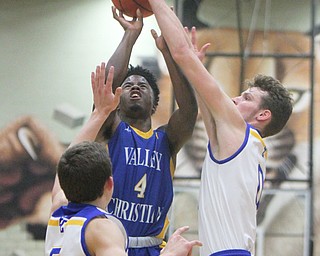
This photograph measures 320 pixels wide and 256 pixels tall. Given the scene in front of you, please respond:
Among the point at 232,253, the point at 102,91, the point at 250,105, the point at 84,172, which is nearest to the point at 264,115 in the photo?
the point at 250,105

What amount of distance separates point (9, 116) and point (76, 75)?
116 cm

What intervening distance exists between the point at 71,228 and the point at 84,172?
255mm

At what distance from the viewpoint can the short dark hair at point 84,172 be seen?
313 centimetres

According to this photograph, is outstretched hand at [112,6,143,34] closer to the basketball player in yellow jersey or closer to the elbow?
the elbow

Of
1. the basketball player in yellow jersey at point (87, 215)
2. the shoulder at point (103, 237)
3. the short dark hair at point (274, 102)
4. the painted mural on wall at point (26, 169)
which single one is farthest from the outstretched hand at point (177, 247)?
the painted mural on wall at point (26, 169)

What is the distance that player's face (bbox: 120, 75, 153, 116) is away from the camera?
15.5ft

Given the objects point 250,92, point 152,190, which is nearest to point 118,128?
point 152,190

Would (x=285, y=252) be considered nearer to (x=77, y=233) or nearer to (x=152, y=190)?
(x=152, y=190)

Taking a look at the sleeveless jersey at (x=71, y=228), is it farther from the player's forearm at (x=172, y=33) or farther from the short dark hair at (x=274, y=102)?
the short dark hair at (x=274, y=102)

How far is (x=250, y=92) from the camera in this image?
168 inches

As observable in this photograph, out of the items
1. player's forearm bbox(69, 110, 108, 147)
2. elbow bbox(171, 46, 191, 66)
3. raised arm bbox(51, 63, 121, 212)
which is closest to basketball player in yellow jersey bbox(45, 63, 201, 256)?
raised arm bbox(51, 63, 121, 212)

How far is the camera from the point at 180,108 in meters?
4.75

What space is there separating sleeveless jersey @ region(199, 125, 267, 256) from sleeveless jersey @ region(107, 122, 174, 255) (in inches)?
27.8

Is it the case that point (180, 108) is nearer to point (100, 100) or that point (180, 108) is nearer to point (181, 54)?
point (181, 54)
